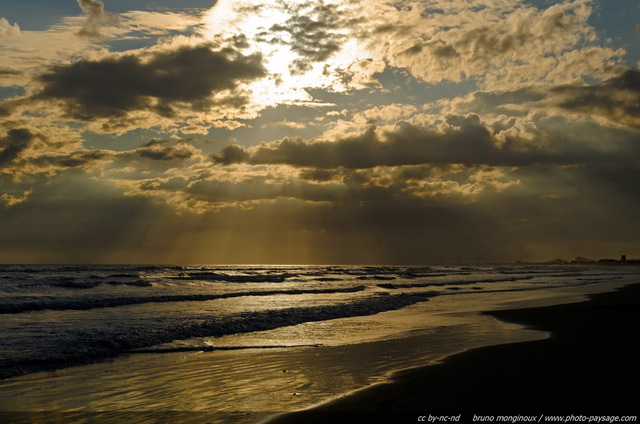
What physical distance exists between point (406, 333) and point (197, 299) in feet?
76.9

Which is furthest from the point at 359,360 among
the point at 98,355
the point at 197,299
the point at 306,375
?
the point at 197,299

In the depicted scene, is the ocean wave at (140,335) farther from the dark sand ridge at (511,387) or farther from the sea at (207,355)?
the dark sand ridge at (511,387)

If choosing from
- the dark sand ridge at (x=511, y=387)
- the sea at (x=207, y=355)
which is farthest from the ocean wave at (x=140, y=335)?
the dark sand ridge at (x=511, y=387)

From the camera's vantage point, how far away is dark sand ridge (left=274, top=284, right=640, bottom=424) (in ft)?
29.0

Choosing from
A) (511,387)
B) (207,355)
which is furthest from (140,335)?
(511,387)

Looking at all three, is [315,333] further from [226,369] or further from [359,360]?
[226,369]

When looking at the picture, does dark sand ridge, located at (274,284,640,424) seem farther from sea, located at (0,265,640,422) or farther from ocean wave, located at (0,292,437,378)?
ocean wave, located at (0,292,437,378)

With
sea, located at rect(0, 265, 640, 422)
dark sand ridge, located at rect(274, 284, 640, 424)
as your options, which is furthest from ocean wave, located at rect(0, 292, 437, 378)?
dark sand ridge, located at rect(274, 284, 640, 424)

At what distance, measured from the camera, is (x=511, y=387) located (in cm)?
1048

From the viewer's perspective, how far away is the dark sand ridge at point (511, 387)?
29.0 ft

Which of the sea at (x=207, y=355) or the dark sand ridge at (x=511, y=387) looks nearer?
the dark sand ridge at (x=511, y=387)

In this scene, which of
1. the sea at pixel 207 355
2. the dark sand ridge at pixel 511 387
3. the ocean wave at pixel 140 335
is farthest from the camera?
the ocean wave at pixel 140 335

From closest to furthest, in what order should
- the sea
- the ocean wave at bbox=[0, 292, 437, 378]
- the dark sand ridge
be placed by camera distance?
the dark sand ridge
the sea
the ocean wave at bbox=[0, 292, 437, 378]

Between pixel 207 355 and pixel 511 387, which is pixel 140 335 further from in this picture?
pixel 511 387
